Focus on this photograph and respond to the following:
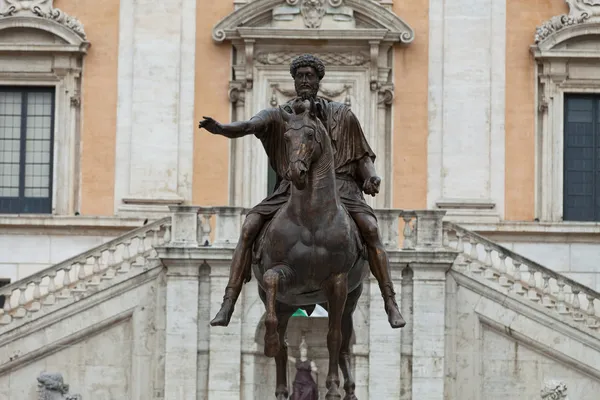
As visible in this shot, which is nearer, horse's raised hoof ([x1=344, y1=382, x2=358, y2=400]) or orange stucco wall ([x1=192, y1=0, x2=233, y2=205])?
horse's raised hoof ([x1=344, y1=382, x2=358, y2=400])

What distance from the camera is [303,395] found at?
33406 mm

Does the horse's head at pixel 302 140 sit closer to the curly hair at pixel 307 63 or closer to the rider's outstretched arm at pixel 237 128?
the rider's outstretched arm at pixel 237 128

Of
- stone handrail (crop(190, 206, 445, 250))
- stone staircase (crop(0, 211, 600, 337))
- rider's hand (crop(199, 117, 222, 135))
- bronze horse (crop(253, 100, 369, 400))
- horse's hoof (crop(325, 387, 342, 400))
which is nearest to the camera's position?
rider's hand (crop(199, 117, 222, 135))

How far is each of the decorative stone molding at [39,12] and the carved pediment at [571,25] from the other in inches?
358

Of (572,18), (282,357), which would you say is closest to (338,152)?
(282,357)

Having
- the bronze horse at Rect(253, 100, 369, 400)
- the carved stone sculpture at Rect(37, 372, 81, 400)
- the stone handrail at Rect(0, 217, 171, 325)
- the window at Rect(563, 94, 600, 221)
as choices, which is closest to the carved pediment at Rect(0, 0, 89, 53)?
the stone handrail at Rect(0, 217, 171, 325)

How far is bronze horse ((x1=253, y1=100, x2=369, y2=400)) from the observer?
62.9 feet

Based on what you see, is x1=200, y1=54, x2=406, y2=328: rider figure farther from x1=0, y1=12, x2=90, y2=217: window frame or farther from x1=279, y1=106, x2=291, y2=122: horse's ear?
x1=0, y1=12, x2=90, y2=217: window frame

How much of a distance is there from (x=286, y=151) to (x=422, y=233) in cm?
1522

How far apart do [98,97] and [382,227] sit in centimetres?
811

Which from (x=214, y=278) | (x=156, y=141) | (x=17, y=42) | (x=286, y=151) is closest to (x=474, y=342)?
(x=214, y=278)

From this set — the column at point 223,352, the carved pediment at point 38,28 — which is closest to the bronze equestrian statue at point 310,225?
the column at point 223,352

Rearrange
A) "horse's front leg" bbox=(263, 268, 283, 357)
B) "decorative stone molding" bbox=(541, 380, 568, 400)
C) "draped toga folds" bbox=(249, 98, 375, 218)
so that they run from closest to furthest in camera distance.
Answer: "horse's front leg" bbox=(263, 268, 283, 357), "draped toga folds" bbox=(249, 98, 375, 218), "decorative stone molding" bbox=(541, 380, 568, 400)

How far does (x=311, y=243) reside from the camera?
1942 centimetres
